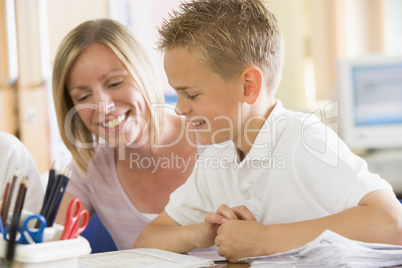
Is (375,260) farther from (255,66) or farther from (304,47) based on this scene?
(304,47)

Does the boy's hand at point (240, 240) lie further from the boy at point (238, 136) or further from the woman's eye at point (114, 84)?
the woman's eye at point (114, 84)

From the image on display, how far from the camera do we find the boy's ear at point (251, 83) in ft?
3.41

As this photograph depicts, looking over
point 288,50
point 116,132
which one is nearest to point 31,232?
point 116,132

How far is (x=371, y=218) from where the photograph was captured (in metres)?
0.78

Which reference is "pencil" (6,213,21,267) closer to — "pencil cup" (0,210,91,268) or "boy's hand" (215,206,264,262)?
"pencil cup" (0,210,91,268)

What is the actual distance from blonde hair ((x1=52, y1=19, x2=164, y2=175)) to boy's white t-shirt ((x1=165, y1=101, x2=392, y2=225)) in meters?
0.32

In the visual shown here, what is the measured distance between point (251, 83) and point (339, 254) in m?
0.43

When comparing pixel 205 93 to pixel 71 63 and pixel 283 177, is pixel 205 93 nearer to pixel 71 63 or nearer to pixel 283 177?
pixel 283 177

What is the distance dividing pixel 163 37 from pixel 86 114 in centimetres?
40

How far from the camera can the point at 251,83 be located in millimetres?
1044

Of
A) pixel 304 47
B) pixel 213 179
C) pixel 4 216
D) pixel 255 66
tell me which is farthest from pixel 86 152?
pixel 304 47

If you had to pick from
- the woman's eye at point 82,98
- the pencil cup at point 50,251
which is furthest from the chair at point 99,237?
the pencil cup at point 50,251

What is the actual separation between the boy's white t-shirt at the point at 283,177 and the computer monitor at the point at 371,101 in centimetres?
147

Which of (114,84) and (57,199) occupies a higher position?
(114,84)
